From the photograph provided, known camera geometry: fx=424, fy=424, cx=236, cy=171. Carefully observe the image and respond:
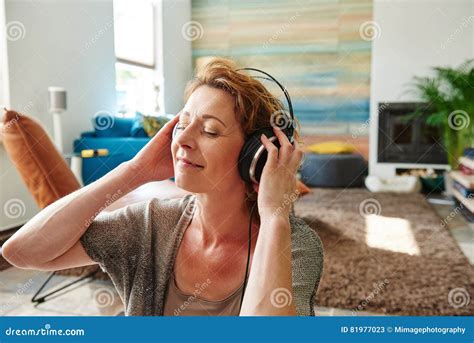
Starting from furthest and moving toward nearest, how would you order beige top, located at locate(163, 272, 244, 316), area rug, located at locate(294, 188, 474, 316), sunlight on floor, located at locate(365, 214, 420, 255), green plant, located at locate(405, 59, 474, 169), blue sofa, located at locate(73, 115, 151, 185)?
1. sunlight on floor, located at locate(365, 214, 420, 255)
2. area rug, located at locate(294, 188, 474, 316)
3. green plant, located at locate(405, 59, 474, 169)
4. blue sofa, located at locate(73, 115, 151, 185)
5. beige top, located at locate(163, 272, 244, 316)

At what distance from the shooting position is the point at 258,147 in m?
0.50

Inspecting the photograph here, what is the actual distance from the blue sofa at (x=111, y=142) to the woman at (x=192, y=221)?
4.3 inches

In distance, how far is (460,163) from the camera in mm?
942

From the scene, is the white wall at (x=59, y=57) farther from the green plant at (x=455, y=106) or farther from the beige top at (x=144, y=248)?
the green plant at (x=455, y=106)

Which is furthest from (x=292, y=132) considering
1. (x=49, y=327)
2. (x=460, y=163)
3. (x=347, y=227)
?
(x=347, y=227)

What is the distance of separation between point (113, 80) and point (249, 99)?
29 cm

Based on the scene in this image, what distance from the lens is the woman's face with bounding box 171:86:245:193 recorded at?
1.69 ft

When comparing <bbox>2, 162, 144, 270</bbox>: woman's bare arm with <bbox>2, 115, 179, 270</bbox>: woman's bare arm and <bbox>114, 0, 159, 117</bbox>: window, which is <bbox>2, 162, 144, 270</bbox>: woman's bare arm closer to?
<bbox>2, 115, 179, 270</bbox>: woman's bare arm

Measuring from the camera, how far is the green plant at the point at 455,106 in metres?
0.89

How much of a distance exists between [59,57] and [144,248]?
1.19 ft

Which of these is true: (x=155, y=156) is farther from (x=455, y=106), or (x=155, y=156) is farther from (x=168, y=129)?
(x=455, y=106)

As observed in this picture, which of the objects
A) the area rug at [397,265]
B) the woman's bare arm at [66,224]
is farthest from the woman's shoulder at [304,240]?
the area rug at [397,265]

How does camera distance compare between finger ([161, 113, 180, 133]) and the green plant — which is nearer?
finger ([161, 113, 180, 133])

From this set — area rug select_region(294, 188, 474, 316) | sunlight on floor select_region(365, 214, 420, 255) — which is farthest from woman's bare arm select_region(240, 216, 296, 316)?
sunlight on floor select_region(365, 214, 420, 255)
